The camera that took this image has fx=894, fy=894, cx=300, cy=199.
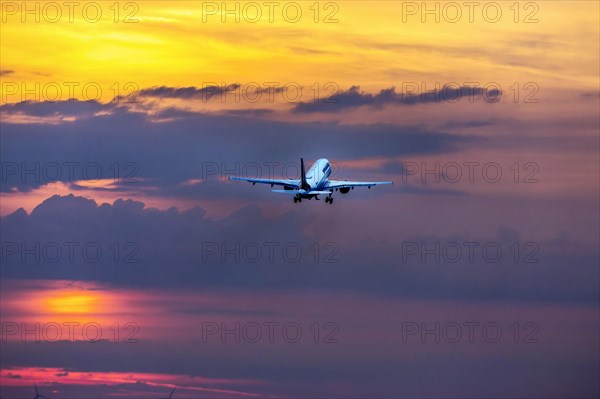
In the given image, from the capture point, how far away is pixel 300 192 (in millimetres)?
186375

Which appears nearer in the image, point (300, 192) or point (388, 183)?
point (300, 192)

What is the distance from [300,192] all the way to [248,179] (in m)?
17.0

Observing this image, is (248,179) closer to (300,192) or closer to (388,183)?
(300,192)

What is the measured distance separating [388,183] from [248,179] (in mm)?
31159

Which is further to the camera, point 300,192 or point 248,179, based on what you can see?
point 248,179

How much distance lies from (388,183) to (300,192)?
23.4m

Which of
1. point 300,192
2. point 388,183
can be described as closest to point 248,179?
point 300,192

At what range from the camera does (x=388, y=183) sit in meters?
199
